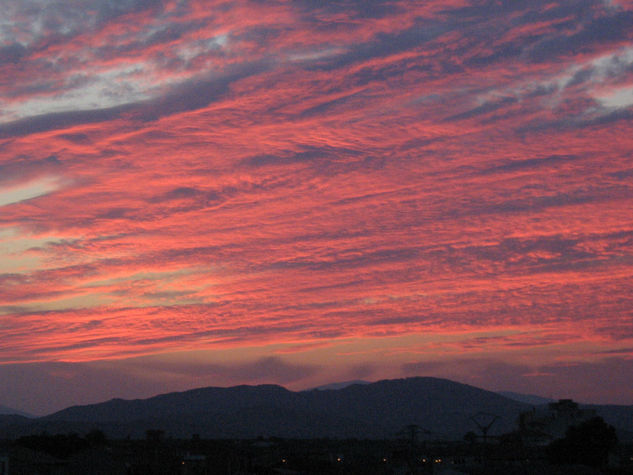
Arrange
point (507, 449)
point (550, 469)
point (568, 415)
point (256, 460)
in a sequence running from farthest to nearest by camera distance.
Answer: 1. point (568, 415)
2. point (507, 449)
3. point (256, 460)
4. point (550, 469)

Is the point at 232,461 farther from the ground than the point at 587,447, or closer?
closer

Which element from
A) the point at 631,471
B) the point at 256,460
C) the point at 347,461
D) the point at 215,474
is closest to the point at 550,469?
the point at 631,471

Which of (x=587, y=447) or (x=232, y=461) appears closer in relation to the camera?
(x=587, y=447)

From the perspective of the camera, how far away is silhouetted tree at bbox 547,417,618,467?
105m

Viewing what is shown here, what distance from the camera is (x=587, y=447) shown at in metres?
106

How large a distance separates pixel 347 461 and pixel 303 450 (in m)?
19.0

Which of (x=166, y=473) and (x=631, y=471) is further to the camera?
(x=631, y=471)

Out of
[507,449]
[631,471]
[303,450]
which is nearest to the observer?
[631,471]

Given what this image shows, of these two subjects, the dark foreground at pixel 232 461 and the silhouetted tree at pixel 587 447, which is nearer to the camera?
the dark foreground at pixel 232 461

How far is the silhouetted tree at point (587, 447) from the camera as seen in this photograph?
346ft

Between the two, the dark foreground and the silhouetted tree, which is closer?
the dark foreground

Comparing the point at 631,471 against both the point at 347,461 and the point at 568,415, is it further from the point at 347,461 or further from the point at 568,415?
the point at 568,415

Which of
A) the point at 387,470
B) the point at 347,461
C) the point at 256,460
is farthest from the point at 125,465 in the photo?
the point at 347,461

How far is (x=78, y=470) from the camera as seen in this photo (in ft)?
280
